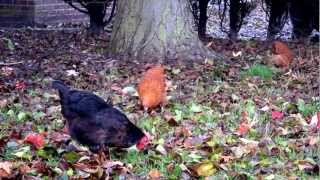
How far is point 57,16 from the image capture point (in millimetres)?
13781

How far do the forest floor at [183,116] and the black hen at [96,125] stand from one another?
0.31 ft

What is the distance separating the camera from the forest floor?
377 centimetres

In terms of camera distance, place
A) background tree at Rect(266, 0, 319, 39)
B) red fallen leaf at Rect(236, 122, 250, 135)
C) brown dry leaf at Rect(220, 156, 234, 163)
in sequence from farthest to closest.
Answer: background tree at Rect(266, 0, 319, 39) < red fallen leaf at Rect(236, 122, 250, 135) < brown dry leaf at Rect(220, 156, 234, 163)

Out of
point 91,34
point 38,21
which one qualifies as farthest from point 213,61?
point 38,21

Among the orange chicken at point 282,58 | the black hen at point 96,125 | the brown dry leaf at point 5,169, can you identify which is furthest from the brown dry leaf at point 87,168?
the orange chicken at point 282,58

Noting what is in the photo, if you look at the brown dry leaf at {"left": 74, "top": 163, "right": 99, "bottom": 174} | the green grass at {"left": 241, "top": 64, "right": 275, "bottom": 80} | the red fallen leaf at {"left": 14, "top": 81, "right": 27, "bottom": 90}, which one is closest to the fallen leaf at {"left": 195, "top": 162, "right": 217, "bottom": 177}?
the brown dry leaf at {"left": 74, "top": 163, "right": 99, "bottom": 174}

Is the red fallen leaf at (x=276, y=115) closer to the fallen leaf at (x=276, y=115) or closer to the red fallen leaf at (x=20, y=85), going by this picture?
the fallen leaf at (x=276, y=115)

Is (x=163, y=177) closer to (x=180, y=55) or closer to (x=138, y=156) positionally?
(x=138, y=156)

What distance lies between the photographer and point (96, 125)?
3.98 meters

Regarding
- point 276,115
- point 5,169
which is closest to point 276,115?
point 276,115

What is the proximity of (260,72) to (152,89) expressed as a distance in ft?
7.04

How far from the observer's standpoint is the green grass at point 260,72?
23.8 feet

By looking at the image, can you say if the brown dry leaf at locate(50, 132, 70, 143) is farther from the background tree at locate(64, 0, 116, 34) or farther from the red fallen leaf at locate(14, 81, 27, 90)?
the background tree at locate(64, 0, 116, 34)

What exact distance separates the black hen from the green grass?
3.39 m
